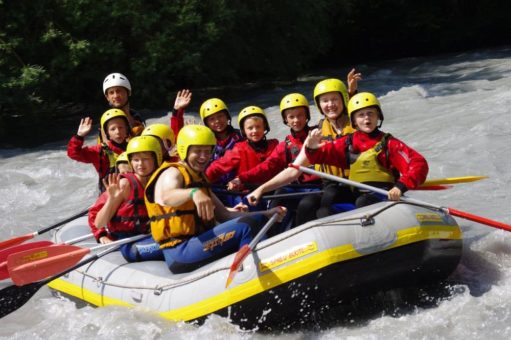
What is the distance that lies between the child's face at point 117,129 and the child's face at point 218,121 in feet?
2.21

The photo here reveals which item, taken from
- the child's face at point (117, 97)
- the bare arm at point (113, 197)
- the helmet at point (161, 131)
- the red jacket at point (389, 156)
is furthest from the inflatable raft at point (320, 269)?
the child's face at point (117, 97)

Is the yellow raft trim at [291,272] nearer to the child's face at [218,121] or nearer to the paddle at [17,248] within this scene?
the paddle at [17,248]

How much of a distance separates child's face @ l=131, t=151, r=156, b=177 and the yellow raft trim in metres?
1.00

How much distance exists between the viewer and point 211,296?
4.48 meters

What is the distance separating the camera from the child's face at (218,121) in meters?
6.13

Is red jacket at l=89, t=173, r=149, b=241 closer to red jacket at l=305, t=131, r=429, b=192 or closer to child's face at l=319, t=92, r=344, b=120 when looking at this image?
red jacket at l=305, t=131, r=429, b=192

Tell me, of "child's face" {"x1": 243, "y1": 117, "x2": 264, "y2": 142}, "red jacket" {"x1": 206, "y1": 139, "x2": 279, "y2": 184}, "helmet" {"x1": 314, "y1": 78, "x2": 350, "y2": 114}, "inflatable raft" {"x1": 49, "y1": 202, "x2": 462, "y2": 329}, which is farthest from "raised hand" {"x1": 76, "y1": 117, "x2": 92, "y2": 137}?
"inflatable raft" {"x1": 49, "y1": 202, "x2": 462, "y2": 329}

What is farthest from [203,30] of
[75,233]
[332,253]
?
[332,253]

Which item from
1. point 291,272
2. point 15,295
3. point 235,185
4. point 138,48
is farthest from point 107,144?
point 138,48

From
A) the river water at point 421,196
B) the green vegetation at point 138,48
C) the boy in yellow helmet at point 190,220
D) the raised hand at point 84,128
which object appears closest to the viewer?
the river water at point 421,196

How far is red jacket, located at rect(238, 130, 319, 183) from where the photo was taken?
5629 millimetres

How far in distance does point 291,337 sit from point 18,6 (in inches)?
370

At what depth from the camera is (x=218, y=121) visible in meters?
6.13

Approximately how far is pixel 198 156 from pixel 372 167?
1.16m
